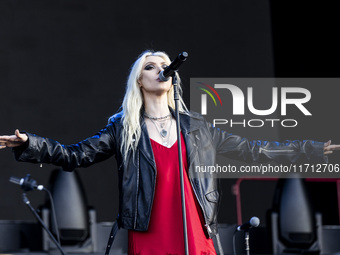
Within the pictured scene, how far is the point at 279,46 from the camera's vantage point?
23.8 ft

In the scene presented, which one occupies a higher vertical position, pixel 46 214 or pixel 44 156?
pixel 44 156

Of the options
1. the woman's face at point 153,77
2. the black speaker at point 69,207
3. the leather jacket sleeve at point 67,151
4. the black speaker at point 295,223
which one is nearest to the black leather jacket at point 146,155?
the leather jacket sleeve at point 67,151

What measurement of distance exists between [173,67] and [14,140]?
0.81 m

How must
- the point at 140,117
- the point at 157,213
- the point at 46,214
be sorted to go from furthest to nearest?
the point at 46,214 → the point at 140,117 → the point at 157,213

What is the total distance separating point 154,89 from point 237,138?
49 centimetres

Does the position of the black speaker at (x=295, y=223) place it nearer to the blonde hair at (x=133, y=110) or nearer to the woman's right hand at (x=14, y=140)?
the blonde hair at (x=133, y=110)

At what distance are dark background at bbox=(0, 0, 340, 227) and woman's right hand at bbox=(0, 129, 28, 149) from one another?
3.56 metres

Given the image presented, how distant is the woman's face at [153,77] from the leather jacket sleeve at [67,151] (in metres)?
0.29

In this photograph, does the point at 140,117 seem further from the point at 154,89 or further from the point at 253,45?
the point at 253,45

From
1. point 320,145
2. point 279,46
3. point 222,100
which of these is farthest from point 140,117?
point 279,46

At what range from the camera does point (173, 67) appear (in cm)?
259

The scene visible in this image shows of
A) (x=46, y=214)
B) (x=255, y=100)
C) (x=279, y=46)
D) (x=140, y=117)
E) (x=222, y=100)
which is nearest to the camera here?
(x=140, y=117)

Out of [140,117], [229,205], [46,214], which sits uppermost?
[140,117]

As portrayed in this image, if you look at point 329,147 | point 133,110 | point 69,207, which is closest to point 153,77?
point 133,110
